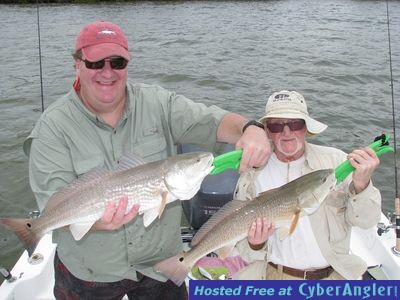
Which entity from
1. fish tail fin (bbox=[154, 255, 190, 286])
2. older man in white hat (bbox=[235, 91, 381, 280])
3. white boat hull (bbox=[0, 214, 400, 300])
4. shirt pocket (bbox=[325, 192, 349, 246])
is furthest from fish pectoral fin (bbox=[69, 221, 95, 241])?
shirt pocket (bbox=[325, 192, 349, 246])

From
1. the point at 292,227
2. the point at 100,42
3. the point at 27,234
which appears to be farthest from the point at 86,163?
the point at 292,227

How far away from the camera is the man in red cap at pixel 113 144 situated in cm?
286

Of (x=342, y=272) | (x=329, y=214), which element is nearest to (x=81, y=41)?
(x=329, y=214)

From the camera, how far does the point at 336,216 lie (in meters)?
3.40

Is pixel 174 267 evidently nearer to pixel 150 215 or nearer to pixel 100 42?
pixel 150 215

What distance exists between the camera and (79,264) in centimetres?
313

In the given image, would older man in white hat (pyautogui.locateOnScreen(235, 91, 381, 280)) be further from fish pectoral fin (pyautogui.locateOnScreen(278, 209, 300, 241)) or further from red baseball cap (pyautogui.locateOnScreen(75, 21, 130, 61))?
red baseball cap (pyautogui.locateOnScreen(75, 21, 130, 61))

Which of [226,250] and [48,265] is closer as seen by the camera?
[226,250]

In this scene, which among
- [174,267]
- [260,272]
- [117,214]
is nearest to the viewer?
[117,214]

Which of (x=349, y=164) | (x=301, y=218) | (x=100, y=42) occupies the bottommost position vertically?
(x=301, y=218)

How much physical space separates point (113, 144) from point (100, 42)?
680mm

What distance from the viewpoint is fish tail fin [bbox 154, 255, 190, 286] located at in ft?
9.91

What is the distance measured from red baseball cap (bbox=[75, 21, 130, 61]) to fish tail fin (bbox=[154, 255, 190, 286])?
140 cm

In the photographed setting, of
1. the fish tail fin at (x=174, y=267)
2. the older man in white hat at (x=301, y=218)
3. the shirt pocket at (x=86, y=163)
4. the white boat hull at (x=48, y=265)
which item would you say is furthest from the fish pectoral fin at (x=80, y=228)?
the white boat hull at (x=48, y=265)
